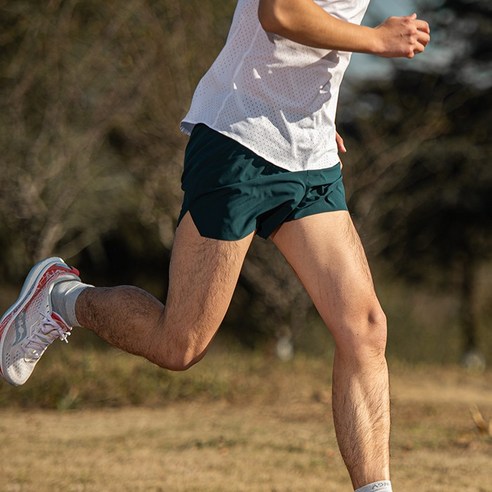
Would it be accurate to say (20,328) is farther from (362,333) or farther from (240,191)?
(362,333)

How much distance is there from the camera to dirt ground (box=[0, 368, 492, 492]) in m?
4.41

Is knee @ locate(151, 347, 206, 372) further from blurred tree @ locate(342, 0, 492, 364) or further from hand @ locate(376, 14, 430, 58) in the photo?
blurred tree @ locate(342, 0, 492, 364)

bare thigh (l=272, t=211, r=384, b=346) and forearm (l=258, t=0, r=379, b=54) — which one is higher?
forearm (l=258, t=0, r=379, b=54)

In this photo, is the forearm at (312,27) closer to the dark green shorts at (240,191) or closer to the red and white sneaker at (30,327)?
the dark green shorts at (240,191)

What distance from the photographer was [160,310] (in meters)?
3.24

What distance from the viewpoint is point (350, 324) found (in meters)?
3.07

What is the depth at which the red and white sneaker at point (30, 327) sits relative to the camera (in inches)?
138

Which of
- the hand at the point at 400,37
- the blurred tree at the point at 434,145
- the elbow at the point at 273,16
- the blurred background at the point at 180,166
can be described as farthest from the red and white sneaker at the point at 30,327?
the blurred tree at the point at 434,145

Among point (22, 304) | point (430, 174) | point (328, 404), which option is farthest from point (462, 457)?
point (430, 174)

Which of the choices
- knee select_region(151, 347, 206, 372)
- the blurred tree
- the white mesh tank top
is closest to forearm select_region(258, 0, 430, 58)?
the white mesh tank top

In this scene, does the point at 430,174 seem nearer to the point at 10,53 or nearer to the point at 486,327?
the point at 486,327

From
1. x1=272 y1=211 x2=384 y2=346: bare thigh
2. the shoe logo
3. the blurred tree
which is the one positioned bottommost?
the blurred tree

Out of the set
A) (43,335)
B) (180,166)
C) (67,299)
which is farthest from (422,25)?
(180,166)

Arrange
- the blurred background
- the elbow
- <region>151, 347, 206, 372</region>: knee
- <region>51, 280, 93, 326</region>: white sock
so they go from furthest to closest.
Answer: the blurred background
<region>51, 280, 93, 326</region>: white sock
<region>151, 347, 206, 372</region>: knee
the elbow
